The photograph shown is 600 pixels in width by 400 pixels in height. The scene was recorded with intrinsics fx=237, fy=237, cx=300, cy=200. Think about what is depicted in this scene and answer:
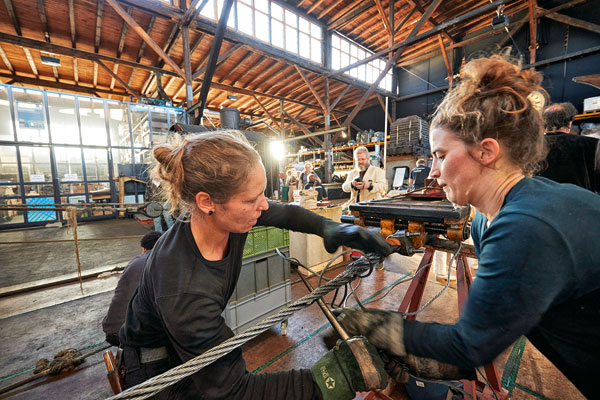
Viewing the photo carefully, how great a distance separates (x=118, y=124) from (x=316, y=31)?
918cm

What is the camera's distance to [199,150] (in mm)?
1093

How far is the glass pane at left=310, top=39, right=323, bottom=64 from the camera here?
10.2 meters

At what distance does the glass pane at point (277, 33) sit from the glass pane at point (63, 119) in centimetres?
776

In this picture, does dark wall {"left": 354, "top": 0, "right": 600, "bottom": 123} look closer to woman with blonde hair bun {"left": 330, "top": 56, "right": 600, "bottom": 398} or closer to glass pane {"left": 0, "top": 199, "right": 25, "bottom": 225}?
woman with blonde hair bun {"left": 330, "top": 56, "right": 600, "bottom": 398}

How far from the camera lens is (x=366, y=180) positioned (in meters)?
4.34

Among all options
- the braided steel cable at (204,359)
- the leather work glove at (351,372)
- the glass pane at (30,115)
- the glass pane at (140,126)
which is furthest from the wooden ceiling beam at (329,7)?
the leather work glove at (351,372)

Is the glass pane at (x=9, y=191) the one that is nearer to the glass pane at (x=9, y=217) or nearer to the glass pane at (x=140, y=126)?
the glass pane at (x=9, y=217)

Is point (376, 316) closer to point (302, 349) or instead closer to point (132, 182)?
point (302, 349)

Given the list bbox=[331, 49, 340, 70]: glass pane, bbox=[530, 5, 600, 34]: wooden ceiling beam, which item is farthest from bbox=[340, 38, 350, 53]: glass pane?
bbox=[530, 5, 600, 34]: wooden ceiling beam

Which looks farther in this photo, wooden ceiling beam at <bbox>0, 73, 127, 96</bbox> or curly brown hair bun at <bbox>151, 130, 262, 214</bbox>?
wooden ceiling beam at <bbox>0, 73, 127, 96</bbox>

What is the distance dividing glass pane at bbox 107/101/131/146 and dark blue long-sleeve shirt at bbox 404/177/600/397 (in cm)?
1175

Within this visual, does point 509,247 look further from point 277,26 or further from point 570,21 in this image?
point 570,21

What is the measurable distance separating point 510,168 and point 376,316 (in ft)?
2.63

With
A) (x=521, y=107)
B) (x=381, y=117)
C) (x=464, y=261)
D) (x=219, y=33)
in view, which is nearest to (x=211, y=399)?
(x=521, y=107)
